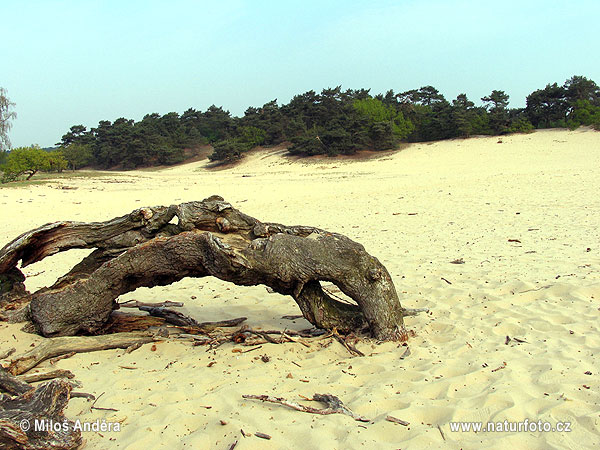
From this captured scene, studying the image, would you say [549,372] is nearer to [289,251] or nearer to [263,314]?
[289,251]

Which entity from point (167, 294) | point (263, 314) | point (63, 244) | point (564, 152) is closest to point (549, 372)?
point (263, 314)

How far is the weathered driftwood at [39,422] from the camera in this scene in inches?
103

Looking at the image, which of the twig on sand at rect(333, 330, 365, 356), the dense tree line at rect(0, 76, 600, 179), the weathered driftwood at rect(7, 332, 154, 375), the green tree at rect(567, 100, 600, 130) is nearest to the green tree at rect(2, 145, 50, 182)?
the dense tree line at rect(0, 76, 600, 179)

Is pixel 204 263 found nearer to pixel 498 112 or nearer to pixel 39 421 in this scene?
pixel 39 421

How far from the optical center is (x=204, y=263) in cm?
448

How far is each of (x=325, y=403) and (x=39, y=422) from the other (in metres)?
1.90

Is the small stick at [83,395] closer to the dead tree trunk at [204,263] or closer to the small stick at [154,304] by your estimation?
the dead tree trunk at [204,263]

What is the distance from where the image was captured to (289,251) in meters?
4.43

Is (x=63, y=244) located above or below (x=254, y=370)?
above

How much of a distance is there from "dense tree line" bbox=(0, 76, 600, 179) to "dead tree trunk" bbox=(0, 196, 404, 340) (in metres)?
32.7

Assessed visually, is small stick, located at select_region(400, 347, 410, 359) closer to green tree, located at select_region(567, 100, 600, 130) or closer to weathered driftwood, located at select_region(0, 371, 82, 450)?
weathered driftwood, located at select_region(0, 371, 82, 450)

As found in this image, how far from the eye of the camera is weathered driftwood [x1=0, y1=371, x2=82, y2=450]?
→ 8.58 feet

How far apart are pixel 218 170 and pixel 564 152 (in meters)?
26.9

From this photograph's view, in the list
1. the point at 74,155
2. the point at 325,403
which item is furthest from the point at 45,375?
the point at 74,155
